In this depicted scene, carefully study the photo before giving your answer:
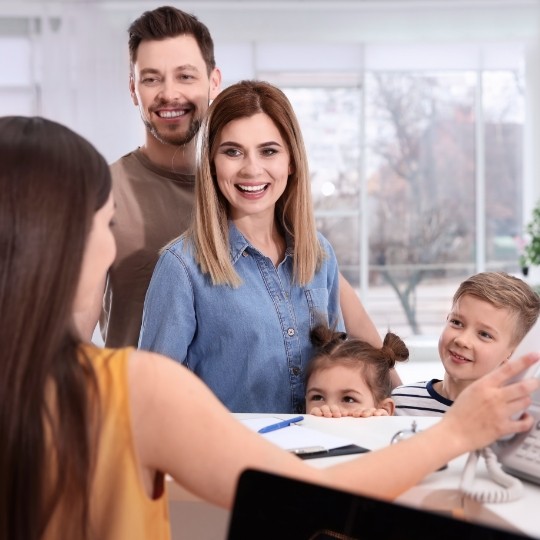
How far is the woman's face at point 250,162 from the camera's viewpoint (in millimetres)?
2451

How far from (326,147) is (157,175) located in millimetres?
5324

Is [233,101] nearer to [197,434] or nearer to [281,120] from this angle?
[281,120]

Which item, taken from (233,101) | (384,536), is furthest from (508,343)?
(384,536)

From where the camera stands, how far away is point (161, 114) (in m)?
2.90

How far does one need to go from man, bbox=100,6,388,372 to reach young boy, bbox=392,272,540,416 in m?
0.45

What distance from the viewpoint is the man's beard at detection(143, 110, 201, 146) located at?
9.48ft

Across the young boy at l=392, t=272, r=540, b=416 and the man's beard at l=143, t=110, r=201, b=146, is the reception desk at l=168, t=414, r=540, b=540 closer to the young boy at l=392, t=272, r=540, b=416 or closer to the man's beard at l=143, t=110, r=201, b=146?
the young boy at l=392, t=272, r=540, b=416

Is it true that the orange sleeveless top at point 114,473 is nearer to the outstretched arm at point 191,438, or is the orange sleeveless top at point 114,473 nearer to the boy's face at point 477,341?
the outstretched arm at point 191,438

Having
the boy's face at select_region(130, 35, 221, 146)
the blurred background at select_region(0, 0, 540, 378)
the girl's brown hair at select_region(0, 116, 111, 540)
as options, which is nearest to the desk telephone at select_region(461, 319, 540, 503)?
the girl's brown hair at select_region(0, 116, 111, 540)

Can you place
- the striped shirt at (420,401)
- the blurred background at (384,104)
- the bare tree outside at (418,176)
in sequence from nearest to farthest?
the striped shirt at (420,401) < the blurred background at (384,104) < the bare tree outside at (418,176)

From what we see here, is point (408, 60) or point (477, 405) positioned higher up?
point (408, 60)

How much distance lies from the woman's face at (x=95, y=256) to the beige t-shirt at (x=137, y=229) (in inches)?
63.1

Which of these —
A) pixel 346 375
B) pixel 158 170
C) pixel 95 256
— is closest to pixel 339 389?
pixel 346 375

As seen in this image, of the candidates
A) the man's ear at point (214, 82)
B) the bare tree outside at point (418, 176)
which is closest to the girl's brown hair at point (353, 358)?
the man's ear at point (214, 82)
